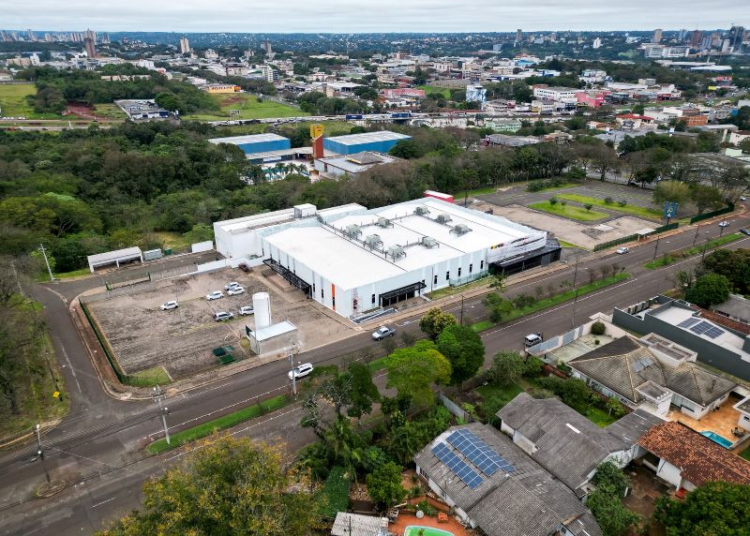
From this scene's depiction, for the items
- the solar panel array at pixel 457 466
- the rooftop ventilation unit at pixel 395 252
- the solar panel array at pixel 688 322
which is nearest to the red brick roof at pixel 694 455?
the solar panel array at pixel 457 466

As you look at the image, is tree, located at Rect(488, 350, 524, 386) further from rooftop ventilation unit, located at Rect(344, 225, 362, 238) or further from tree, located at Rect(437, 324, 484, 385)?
rooftop ventilation unit, located at Rect(344, 225, 362, 238)

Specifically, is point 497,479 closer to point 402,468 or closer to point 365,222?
point 402,468

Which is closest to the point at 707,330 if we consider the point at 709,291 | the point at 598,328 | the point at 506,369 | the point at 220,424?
the point at 709,291

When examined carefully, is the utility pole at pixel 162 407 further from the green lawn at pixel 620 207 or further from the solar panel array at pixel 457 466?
the green lawn at pixel 620 207

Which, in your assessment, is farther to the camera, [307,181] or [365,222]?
[307,181]

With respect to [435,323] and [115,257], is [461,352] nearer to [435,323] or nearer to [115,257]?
[435,323]

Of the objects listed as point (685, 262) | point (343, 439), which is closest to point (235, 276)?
point (343, 439)

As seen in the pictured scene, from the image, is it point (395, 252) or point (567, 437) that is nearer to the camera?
point (567, 437)
